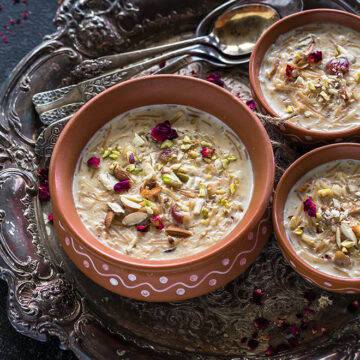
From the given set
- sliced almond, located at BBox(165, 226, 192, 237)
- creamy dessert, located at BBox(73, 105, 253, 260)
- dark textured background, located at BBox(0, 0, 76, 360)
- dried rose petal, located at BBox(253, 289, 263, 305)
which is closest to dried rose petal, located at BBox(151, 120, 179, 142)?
creamy dessert, located at BBox(73, 105, 253, 260)

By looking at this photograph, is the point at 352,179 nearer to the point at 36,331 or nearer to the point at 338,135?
the point at 338,135

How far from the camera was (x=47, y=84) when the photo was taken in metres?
3.15

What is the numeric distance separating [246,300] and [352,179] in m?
0.74

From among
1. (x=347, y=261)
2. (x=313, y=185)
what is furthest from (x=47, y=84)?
(x=347, y=261)

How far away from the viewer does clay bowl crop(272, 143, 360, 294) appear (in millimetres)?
2451

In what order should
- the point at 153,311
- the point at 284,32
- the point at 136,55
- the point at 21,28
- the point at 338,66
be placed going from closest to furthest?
1. the point at 153,311
2. the point at 338,66
3. the point at 284,32
4. the point at 136,55
5. the point at 21,28

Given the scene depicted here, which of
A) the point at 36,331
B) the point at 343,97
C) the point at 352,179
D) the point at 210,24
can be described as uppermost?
the point at 210,24

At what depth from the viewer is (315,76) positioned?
291 cm

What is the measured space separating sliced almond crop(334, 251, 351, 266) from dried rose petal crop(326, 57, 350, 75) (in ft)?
3.05

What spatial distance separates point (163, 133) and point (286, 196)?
0.63 metres

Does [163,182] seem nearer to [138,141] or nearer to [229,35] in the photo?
[138,141]

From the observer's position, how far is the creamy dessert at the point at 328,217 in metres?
2.51

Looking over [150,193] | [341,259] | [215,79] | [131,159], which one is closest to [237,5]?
[215,79]

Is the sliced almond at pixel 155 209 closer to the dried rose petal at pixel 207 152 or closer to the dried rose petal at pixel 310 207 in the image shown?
the dried rose petal at pixel 207 152
